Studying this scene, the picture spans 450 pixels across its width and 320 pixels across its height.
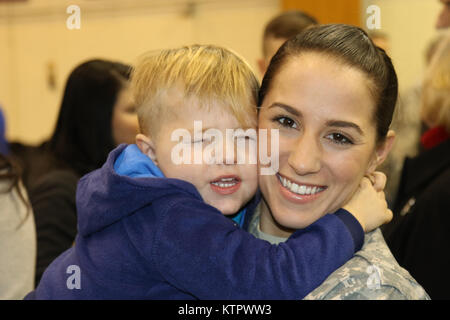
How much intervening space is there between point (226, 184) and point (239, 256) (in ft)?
0.90

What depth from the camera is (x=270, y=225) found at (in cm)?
152

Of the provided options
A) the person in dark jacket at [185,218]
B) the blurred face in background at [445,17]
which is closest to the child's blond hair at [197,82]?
the person in dark jacket at [185,218]

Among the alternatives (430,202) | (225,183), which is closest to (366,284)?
(225,183)

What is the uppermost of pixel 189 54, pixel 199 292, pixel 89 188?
pixel 189 54

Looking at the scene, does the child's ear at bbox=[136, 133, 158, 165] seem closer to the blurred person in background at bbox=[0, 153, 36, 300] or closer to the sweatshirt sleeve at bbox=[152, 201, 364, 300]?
the sweatshirt sleeve at bbox=[152, 201, 364, 300]

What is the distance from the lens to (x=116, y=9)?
450cm

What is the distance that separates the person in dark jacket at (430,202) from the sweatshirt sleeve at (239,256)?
745mm

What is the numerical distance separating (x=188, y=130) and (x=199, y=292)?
0.41 meters

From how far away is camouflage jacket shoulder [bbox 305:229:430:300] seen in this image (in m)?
1.15

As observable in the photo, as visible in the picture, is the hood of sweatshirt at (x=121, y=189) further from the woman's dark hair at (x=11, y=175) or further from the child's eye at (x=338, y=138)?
the woman's dark hair at (x=11, y=175)

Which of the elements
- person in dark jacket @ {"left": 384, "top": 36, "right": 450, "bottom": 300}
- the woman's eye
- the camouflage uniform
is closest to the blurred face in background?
person in dark jacket @ {"left": 384, "top": 36, "right": 450, "bottom": 300}
